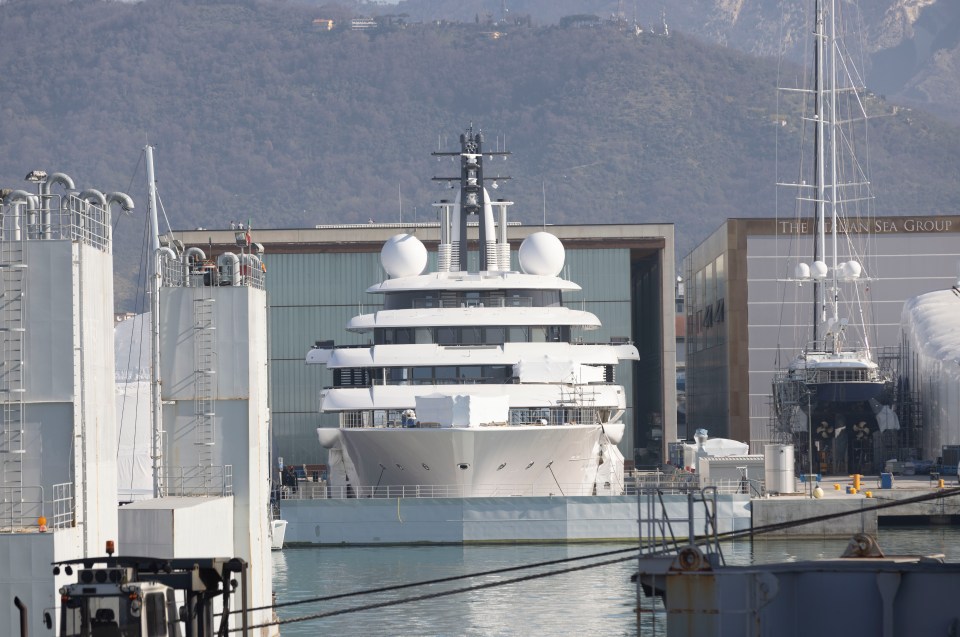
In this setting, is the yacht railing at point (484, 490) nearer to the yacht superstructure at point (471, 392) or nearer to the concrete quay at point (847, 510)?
the yacht superstructure at point (471, 392)

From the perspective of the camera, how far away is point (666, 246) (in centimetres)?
6200

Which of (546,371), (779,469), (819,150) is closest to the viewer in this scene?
(546,371)

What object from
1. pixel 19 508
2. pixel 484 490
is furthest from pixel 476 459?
pixel 19 508

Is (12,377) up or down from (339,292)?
down

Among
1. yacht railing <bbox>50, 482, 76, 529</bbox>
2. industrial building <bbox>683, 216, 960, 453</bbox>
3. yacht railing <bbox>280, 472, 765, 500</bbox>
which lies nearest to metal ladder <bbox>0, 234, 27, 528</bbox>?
yacht railing <bbox>50, 482, 76, 529</bbox>

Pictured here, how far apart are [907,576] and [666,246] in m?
47.5

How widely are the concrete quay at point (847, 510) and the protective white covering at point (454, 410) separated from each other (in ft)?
23.1

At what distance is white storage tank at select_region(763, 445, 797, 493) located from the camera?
46000mm

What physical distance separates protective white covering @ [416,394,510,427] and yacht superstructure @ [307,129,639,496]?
24 mm

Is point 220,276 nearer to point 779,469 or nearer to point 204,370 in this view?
point 204,370

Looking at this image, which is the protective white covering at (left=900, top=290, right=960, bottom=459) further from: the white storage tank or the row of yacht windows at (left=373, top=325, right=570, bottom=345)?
the row of yacht windows at (left=373, top=325, right=570, bottom=345)

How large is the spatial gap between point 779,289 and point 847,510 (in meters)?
22.4

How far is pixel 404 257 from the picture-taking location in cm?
5119

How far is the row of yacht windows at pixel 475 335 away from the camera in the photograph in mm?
47438
